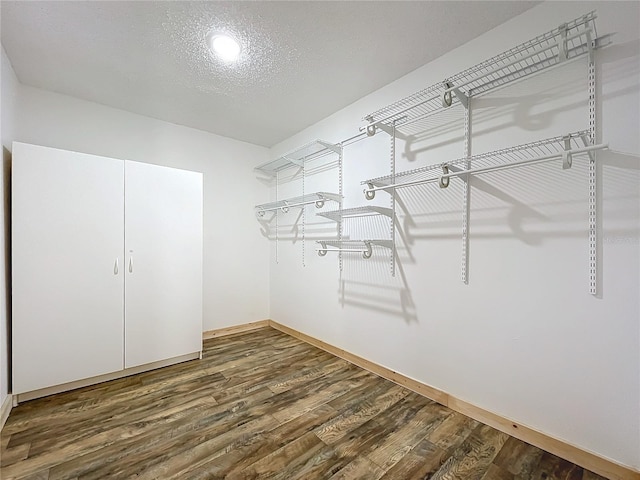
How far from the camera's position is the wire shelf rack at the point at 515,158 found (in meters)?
1.35

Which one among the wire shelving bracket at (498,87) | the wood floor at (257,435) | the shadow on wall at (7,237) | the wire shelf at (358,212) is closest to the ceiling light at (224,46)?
the wire shelving bracket at (498,87)

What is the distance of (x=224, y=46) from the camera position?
1913 mm

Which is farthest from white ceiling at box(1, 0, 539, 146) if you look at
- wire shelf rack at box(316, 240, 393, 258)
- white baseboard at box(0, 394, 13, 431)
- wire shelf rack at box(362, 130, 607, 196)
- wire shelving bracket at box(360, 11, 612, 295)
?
white baseboard at box(0, 394, 13, 431)

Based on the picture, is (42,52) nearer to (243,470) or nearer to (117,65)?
(117,65)

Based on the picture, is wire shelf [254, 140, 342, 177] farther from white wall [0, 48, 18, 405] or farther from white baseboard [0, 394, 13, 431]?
white baseboard [0, 394, 13, 431]

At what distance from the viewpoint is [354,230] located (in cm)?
271

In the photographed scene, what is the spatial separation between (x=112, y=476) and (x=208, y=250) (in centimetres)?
233

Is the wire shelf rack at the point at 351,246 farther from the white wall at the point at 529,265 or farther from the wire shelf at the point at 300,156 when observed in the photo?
Answer: the wire shelf at the point at 300,156

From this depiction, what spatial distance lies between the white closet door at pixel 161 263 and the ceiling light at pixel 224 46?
114 centimetres

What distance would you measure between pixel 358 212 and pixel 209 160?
2.06 metres

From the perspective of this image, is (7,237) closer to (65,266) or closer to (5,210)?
(5,210)

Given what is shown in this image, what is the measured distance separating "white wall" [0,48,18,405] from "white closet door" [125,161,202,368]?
690mm

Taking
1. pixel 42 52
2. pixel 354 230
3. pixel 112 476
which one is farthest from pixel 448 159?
pixel 42 52

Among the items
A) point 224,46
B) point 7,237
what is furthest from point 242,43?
point 7,237
